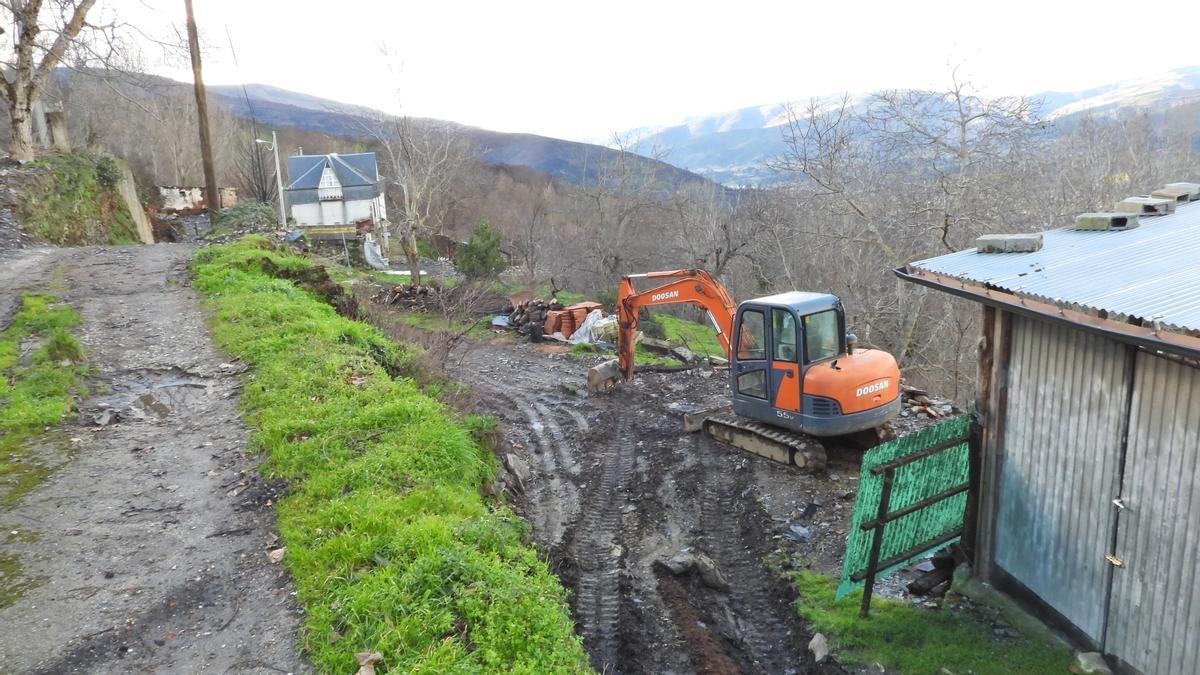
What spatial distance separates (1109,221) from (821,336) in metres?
3.77

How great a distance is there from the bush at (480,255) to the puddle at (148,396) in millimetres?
19582

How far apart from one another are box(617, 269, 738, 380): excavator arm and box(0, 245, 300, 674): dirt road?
7.45 meters

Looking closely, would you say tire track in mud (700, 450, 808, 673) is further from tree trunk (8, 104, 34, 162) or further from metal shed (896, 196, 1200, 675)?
tree trunk (8, 104, 34, 162)

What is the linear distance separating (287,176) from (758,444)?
42566 millimetres

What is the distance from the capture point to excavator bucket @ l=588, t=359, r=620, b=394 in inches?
624

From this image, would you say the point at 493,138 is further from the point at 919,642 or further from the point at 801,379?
the point at 919,642

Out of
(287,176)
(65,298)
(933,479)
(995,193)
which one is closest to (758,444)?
(933,479)

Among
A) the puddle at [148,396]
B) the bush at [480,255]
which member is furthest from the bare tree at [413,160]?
the puddle at [148,396]

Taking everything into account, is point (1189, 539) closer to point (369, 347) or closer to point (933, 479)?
point (933, 479)

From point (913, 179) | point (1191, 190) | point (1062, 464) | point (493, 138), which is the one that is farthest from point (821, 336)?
point (493, 138)

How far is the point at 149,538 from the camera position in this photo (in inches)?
248

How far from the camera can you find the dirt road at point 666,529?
23.3 feet

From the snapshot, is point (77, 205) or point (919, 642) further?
point (77, 205)

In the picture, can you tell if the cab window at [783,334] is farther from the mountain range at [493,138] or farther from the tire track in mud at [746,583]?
the mountain range at [493,138]
